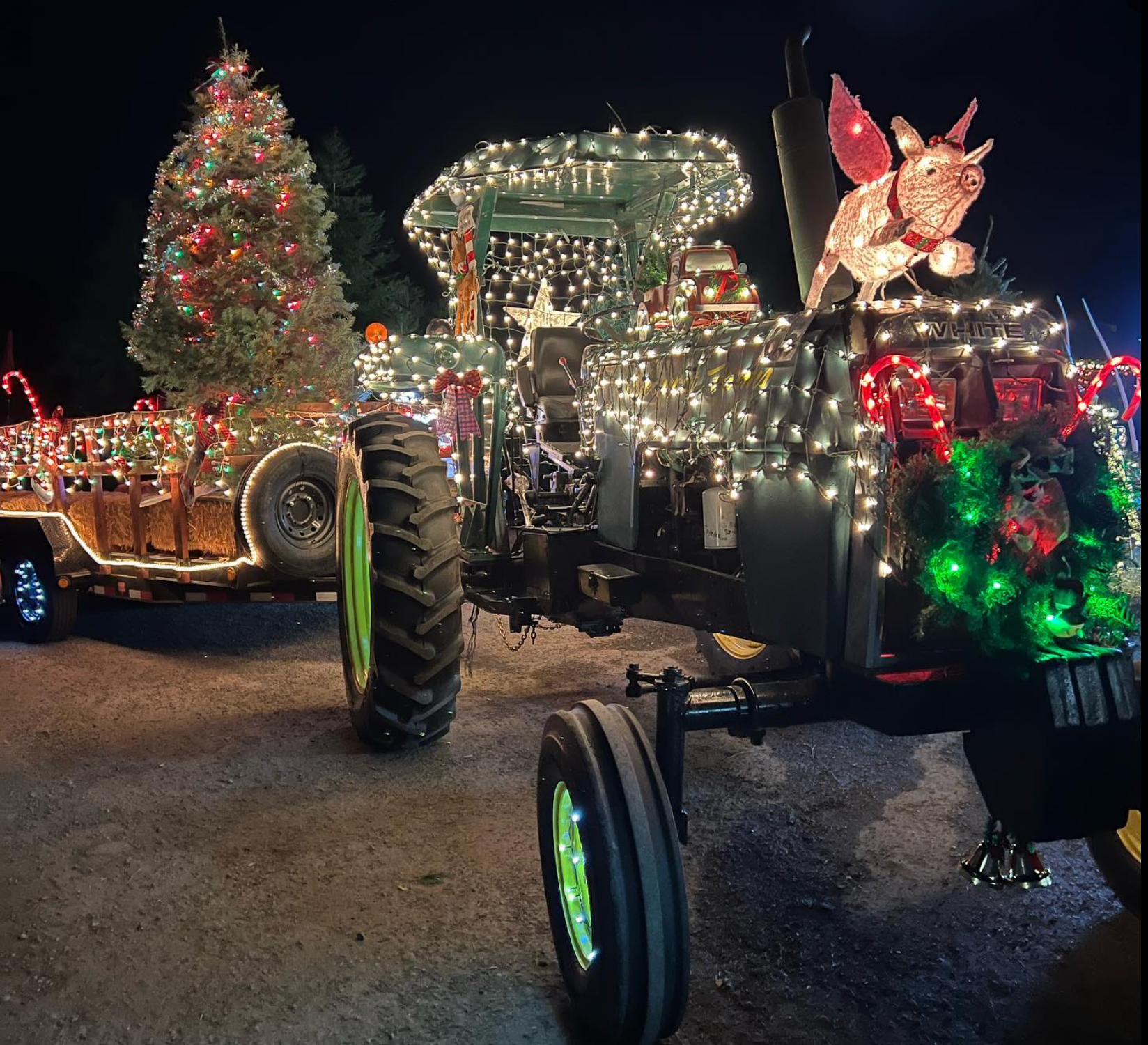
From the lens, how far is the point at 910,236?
10.2 feet

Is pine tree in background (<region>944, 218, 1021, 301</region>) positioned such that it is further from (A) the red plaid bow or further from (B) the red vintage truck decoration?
(A) the red plaid bow

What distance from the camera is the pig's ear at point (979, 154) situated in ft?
9.82

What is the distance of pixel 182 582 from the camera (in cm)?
680

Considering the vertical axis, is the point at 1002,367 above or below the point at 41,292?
below

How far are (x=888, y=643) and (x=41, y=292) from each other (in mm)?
33597

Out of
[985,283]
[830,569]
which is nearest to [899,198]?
[830,569]

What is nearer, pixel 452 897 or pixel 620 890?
pixel 620 890

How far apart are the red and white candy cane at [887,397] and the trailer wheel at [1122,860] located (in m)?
1.19

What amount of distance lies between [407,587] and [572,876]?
6.02 feet

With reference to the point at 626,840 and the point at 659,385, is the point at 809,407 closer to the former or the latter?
the point at 659,385

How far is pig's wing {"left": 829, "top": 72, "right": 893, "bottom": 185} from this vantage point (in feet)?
11.1

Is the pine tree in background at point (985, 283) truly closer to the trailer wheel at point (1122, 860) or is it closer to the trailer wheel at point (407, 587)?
the trailer wheel at point (407, 587)

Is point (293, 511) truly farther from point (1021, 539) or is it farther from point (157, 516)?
point (1021, 539)

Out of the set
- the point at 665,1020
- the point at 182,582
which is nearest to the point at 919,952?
the point at 665,1020
